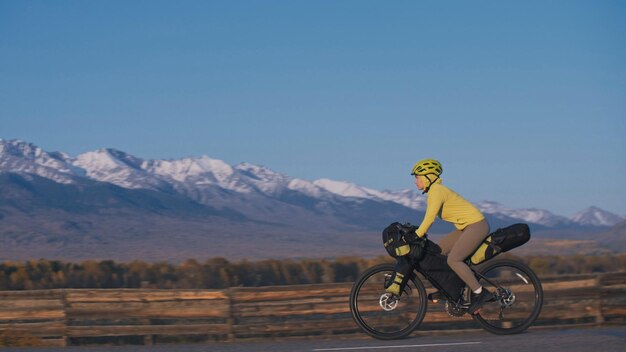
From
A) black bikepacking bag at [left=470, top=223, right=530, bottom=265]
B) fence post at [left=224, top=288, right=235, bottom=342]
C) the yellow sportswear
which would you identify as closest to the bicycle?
black bikepacking bag at [left=470, top=223, right=530, bottom=265]

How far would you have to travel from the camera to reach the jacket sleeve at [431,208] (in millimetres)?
11562

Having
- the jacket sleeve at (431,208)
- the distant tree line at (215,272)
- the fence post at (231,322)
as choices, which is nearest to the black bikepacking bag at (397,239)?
the jacket sleeve at (431,208)

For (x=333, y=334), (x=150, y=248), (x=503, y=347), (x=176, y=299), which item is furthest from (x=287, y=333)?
(x=150, y=248)

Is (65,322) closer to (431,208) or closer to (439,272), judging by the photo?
(439,272)

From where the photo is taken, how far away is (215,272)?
151 feet

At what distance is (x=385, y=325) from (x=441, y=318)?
2.06 meters

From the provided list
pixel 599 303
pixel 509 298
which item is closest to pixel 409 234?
pixel 509 298

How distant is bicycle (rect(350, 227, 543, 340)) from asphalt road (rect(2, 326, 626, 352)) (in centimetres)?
17

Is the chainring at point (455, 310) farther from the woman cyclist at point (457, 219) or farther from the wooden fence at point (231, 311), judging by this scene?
the wooden fence at point (231, 311)

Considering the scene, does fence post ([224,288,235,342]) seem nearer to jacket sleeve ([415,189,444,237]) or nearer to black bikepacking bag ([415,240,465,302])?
black bikepacking bag ([415,240,465,302])

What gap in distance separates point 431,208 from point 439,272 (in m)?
0.80

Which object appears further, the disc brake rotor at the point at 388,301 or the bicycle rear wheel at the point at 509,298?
the bicycle rear wheel at the point at 509,298

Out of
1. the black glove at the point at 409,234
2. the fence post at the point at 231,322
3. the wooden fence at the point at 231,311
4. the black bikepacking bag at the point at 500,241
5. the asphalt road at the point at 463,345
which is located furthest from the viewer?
the fence post at the point at 231,322

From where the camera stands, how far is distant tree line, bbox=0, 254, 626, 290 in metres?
46.5
